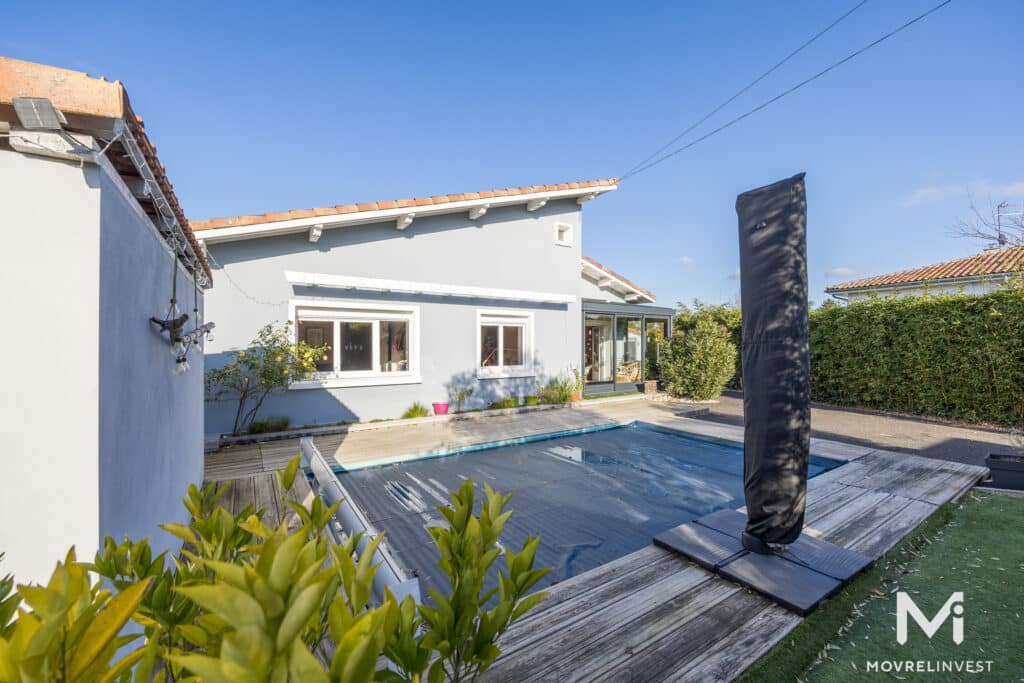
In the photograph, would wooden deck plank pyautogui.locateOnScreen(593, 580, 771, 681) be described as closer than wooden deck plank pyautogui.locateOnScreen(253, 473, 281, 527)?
Yes

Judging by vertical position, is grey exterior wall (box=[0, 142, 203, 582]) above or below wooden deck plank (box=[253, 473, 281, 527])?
above

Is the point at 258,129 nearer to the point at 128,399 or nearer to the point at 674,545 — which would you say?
the point at 128,399

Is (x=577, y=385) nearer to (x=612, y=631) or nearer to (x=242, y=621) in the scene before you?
(x=612, y=631)

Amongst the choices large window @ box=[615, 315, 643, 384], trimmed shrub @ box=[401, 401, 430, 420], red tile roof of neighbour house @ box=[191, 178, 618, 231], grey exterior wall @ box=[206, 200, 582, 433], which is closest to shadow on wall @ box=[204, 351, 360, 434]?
grey exterior wall @ box=[206, 200, 582, 433]

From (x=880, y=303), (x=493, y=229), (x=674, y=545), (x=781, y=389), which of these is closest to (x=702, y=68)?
(x=493, y=229)

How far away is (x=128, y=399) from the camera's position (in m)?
2.42

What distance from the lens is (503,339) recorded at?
12.9 m

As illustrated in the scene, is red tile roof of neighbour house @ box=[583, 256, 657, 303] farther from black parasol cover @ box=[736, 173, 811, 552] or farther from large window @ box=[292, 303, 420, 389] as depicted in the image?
black parasol cover @ box=[736, 173, 811, 552]

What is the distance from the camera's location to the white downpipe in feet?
7.42

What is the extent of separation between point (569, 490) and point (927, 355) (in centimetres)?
1119

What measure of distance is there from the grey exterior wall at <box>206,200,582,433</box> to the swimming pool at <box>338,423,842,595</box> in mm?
3156

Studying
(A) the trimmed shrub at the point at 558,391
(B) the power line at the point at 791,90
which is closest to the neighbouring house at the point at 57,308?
(A) the trimmed shrub at the point at 558,391

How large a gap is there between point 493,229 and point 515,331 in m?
Answer: 3.17
